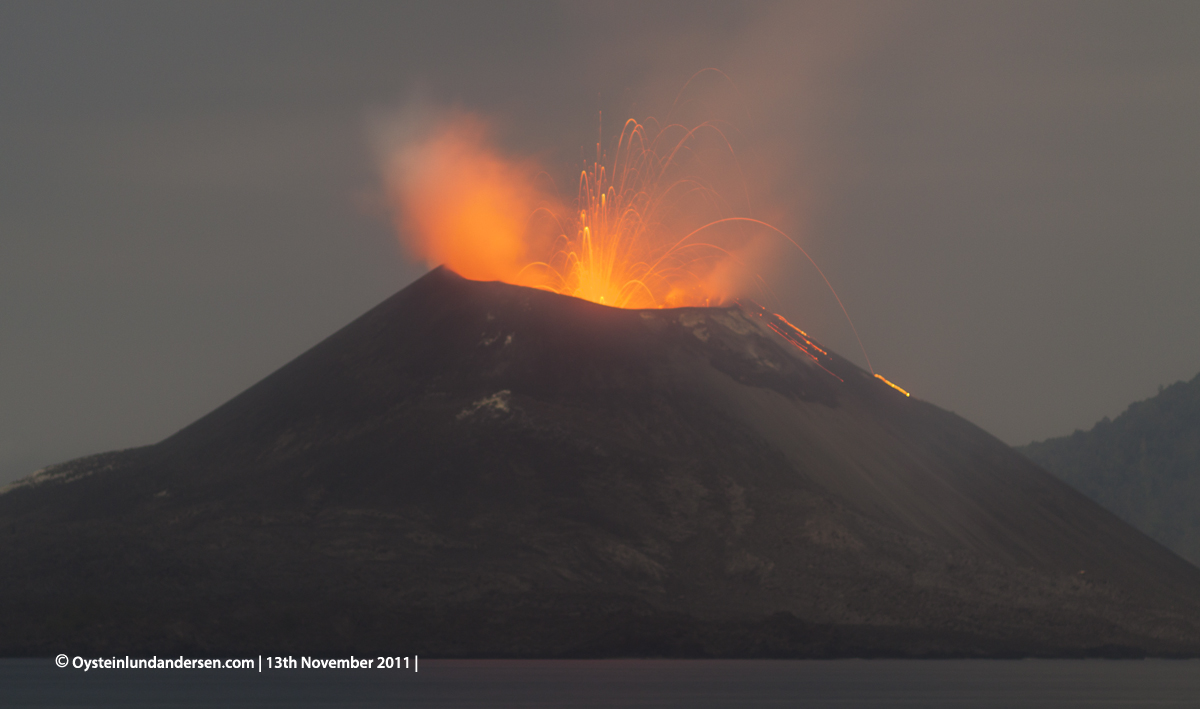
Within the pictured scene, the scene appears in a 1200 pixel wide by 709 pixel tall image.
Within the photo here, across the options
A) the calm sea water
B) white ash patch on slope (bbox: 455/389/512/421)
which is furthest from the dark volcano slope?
the calm sea water

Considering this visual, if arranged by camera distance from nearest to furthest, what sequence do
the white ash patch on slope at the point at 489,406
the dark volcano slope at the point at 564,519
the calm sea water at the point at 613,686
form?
1. the calm sea water at the point at 613,686
2. the dark volcano slope at the point at 564,519
3. the white ash patch on slope at the point at 489,406

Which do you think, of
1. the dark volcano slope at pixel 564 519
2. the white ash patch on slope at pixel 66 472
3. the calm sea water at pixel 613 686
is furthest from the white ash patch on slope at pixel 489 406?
the calm sea water at pixel 613 686

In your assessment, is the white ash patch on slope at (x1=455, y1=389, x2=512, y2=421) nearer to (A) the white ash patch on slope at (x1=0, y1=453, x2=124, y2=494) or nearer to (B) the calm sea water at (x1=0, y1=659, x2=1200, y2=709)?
(A) the white ash patch on slope at (x1=0, y1=453, x2=124, y2=494)

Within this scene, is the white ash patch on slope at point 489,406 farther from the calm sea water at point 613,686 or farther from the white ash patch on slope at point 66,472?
the calm sea water at point 613,686

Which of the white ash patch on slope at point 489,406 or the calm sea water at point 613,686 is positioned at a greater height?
the white ash patch on slope at point 489,406

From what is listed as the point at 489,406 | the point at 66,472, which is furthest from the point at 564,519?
the point at 66,472

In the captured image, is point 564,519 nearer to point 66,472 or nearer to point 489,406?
point 489,406

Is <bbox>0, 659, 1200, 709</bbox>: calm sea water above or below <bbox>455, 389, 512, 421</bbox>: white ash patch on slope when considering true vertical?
below
